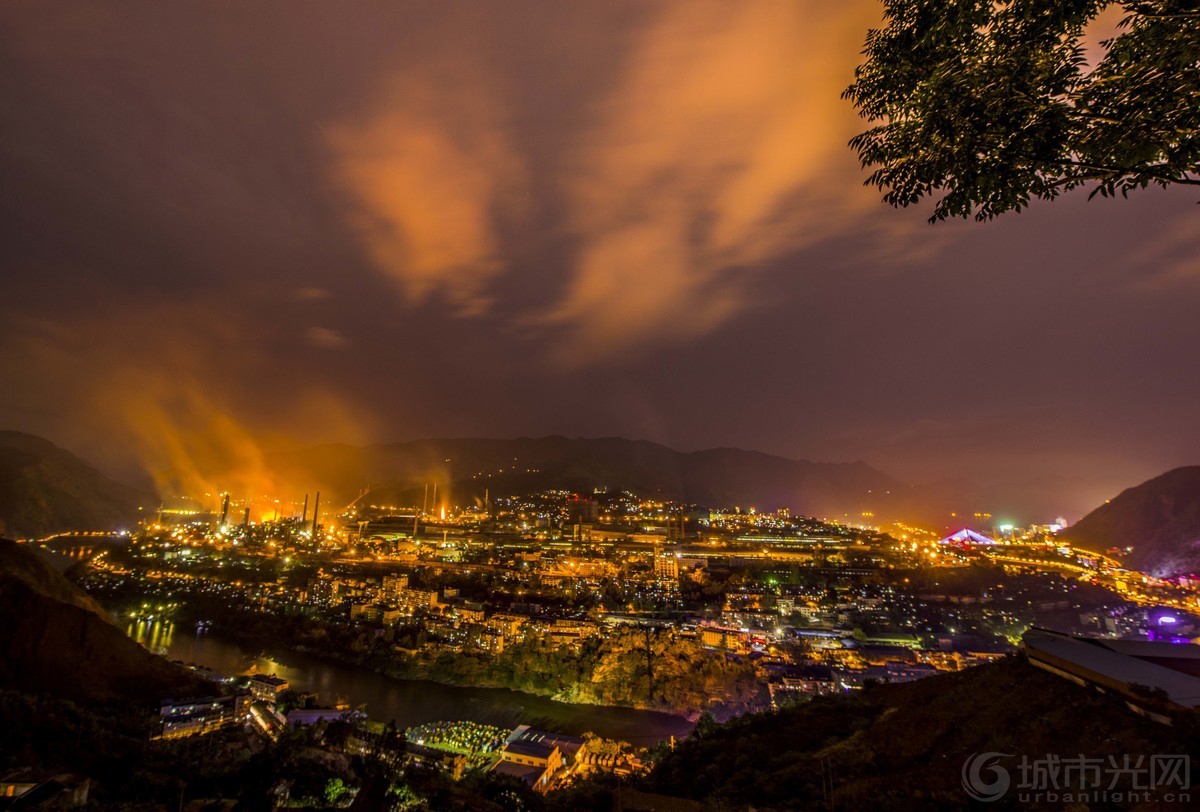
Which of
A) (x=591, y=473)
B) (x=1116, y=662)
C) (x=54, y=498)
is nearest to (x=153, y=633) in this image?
(x=1116, y=662)

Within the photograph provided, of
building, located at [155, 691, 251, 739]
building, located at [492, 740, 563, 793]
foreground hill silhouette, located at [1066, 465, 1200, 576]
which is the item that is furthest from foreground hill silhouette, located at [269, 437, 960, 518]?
building, located at [492, 740, 563, 793]

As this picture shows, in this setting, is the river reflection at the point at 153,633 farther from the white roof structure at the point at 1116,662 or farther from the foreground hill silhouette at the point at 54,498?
the foreground hill silhouette at the point at 54,498

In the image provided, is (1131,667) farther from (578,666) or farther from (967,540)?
(967,540)

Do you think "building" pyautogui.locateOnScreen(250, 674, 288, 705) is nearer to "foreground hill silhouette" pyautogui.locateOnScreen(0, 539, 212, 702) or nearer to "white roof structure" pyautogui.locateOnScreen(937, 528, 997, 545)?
"foreground hill silhouette" pyautogui.locateOnScreen(0, 539, 212, 702)

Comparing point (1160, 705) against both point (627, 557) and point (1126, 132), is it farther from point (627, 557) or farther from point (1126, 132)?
point (627, 557)

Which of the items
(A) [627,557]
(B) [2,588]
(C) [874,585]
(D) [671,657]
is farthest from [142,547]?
(C) [874,585]

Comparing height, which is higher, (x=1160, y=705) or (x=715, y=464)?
(x=715, y=464)
